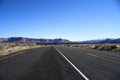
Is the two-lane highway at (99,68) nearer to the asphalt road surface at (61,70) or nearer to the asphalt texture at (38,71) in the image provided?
the asphalt road surface at (61,70)

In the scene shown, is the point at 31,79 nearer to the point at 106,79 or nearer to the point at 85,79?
the point at 85,79

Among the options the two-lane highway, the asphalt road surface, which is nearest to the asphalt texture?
the asphalt road surface

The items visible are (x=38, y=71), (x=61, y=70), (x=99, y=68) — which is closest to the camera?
(x=38, y=71)

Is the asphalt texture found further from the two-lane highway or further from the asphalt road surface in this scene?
the two-lane highway

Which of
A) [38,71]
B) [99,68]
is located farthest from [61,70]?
[99,68]

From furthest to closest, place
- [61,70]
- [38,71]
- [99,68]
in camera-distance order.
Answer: [99,68]
[61,70]
[38,71]

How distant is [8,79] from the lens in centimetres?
963

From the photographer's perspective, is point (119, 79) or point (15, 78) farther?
point (15, 78)

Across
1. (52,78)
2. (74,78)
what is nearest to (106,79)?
(74,78)

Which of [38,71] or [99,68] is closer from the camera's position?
[38,71]

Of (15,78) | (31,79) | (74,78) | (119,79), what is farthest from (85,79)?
(15,78)

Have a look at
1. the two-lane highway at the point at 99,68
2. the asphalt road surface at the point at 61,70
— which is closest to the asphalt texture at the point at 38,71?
the asphalt road surface at the point at 61,70

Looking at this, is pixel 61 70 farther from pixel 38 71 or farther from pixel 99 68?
pixel 99 68

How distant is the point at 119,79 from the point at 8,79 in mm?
4631
